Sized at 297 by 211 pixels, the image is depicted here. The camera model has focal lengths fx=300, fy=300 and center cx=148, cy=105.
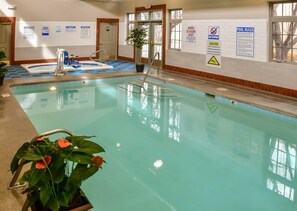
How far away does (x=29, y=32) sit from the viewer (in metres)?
11.3

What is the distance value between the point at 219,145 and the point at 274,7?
4188 millimetres

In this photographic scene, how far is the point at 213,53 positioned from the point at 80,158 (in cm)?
758

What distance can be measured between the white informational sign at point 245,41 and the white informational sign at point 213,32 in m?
0.71

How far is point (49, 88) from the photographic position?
809 centimetres

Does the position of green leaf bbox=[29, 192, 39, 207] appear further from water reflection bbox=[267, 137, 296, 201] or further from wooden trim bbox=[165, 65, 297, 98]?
wooden trim bbox=[165, 65, 297, 98]

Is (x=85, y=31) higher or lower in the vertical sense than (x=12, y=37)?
higher

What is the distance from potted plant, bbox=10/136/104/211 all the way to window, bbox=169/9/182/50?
8816 mm

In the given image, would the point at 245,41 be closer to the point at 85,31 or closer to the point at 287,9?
the point at 287,9

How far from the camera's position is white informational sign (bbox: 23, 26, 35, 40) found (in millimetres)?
11266

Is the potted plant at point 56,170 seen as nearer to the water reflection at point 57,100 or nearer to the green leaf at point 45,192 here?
the green leaf at point 45,192

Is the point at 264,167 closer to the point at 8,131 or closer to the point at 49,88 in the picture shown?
the point at 8,131

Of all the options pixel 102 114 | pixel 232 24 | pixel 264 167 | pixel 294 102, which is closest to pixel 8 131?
pixel 102 114

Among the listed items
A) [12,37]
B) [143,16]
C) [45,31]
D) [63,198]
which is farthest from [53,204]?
[45,31]

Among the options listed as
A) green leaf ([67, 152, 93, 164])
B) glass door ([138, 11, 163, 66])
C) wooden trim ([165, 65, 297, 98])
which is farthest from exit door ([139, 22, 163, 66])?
green leaf ([67, 152, 93, 164])
